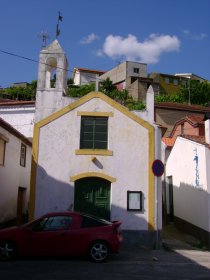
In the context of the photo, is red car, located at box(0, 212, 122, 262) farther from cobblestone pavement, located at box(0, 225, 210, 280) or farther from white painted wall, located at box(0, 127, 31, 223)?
white painted wall, located at box(0, 127, 31, 223)

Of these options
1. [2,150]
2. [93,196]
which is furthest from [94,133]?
[2,150]

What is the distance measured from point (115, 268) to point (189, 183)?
991cm

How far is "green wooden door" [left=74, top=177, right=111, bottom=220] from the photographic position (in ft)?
48.2

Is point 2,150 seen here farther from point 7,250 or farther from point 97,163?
point 7,250

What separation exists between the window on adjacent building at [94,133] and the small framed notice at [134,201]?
86.3 inches

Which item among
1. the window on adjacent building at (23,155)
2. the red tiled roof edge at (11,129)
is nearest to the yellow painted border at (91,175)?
the red tiled roof edge at (11,129)

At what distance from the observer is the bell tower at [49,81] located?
1555 centimetres

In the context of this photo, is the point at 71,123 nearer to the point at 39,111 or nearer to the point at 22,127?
the point at 39,111

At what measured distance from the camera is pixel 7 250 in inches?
425

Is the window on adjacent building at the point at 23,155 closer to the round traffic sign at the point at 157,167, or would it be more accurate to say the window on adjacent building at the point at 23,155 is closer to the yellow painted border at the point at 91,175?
the yellow painted border at the point at 91,175

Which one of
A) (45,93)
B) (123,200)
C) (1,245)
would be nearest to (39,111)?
(45,93)

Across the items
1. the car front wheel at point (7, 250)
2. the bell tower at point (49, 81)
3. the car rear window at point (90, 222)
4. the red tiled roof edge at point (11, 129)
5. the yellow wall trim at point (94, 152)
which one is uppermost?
the bell tower at point (49, 81)

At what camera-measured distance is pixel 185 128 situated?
26359mm

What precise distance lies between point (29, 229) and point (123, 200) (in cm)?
477
